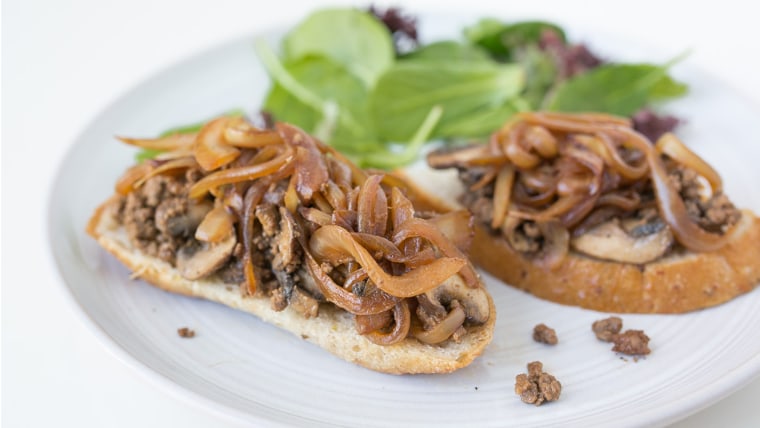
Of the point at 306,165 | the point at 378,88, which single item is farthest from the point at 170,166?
the point at 378,88

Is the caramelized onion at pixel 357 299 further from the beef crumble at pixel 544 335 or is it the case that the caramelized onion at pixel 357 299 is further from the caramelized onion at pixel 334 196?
the beef crumble at pixel 544 335

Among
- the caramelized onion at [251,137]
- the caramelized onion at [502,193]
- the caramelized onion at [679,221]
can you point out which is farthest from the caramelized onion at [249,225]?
the caramelized onion at [679,221]

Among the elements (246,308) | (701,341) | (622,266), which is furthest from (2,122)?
(701,341)

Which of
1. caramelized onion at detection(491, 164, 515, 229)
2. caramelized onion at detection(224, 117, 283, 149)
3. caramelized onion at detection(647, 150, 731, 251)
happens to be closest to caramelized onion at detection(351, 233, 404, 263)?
caramelized onion at detection(224, 117, 283, 149)

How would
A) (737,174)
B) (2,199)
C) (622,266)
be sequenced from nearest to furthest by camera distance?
(622,266) → (737,174) → (2,199)

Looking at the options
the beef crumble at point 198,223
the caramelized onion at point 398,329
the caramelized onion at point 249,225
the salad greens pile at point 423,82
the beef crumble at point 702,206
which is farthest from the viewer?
the salad greens pile at point 423,82

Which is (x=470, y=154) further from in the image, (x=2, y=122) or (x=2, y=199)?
(x=2, y=122)

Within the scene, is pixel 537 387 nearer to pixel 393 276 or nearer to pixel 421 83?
pixel 393 276
